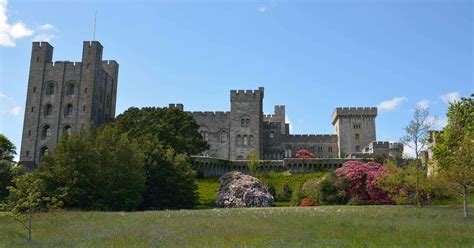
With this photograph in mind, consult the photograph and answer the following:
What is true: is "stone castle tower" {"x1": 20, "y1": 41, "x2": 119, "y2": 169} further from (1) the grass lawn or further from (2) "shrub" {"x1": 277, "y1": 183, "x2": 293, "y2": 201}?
(1) the grass lawn

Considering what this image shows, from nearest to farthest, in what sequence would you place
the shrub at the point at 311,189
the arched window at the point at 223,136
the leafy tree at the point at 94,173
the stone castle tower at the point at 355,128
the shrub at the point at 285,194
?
the leafy tree at the point at 94,173
the shrub at the point at 311,189
the shrub at the point at 285,194
the arched window at the point at 223,136
the stone castle tower at the point at 355,128

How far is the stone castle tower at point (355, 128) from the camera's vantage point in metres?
85.1

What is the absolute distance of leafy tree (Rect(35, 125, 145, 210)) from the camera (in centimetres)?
2908

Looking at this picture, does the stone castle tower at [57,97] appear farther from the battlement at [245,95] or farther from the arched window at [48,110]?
the battlement at [245,95]

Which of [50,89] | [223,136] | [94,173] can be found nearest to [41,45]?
[50,89]

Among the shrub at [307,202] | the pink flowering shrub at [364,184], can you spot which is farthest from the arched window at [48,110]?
the pink flowering shrub at [364,184]

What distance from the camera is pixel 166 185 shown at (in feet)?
115

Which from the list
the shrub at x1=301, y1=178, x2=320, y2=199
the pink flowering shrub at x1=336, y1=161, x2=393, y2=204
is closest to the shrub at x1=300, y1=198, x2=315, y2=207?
the shrub at x1=301, y1=178, x2=320, y2=199

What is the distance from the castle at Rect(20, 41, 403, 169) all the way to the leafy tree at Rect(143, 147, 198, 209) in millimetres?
28763

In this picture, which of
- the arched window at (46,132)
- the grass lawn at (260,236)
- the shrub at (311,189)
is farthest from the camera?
the arched window at (46,132)

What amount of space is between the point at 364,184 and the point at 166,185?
52.5 ft

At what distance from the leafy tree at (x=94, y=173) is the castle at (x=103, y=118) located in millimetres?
33527

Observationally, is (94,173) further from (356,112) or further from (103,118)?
(356,112)

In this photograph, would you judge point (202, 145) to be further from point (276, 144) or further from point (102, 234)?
point (102, 234)
